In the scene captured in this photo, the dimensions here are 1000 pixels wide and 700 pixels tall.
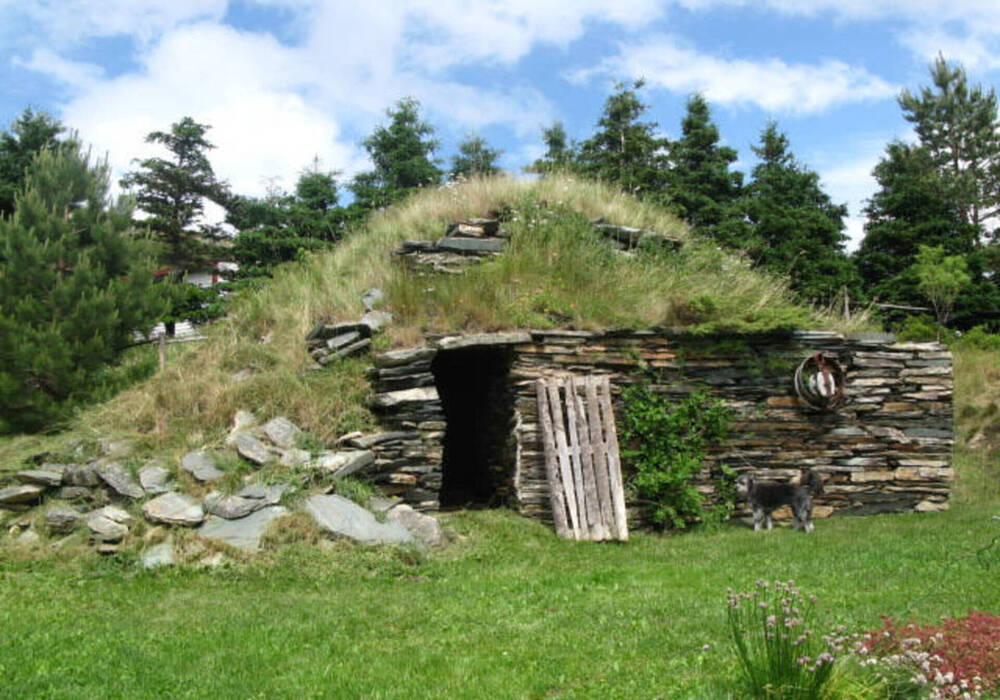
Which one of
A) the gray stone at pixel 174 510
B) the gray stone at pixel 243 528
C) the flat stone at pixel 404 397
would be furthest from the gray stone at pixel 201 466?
the flat stone at pixel 404 397

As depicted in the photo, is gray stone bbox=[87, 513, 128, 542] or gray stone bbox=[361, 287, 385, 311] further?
gray stone bbox=[361, 287, 385, 311]

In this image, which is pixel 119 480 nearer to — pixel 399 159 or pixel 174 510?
pixel 174 510

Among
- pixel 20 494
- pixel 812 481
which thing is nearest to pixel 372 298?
pixel 20 494

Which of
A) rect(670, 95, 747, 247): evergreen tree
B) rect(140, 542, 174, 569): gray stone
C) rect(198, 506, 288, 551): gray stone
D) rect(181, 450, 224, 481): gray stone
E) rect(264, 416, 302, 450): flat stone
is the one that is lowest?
rect(140, 542, 174, 569): gray stone

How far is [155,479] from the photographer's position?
8109 millimetres

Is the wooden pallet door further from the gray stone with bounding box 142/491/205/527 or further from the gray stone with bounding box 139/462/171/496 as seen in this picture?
the gray stone with bounding box 139/462/171/496

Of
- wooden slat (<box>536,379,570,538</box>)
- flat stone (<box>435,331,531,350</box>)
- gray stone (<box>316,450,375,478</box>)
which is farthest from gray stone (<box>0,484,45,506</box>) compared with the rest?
wooden slat (<box>536,379,570,538</box>)

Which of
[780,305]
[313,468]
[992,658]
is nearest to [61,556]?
[313,468]

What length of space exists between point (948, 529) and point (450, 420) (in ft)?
23.2

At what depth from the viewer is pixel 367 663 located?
4535mm

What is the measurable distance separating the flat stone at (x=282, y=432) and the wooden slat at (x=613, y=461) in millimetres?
3514

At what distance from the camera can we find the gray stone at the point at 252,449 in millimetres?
8297

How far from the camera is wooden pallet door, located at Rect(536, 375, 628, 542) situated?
887 cm

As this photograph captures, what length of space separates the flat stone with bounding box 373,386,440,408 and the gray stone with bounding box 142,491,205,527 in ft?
7.83
